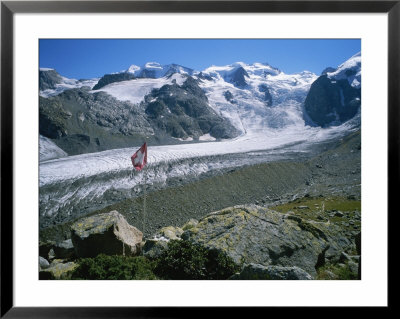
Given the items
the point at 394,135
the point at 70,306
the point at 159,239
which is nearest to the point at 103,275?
the point at 70,306

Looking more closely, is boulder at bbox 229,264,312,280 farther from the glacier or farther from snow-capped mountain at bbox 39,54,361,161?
snow-capped mountain at bbox 39,54,361,161

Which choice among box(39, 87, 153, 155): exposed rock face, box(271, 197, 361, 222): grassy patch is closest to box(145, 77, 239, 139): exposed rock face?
box(39, 87, 153, 155): exposed rock face

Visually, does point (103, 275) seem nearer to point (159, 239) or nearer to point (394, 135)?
point (159, 239)

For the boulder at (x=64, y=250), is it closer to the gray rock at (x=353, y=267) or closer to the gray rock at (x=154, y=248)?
the gray rock at (x=154, y=248)

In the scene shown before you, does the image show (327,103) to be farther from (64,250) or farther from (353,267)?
(64,250)

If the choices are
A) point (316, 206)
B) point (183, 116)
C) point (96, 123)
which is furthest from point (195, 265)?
point (183, 116)

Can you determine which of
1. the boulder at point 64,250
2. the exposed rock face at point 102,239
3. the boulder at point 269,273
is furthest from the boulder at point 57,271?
the boulder at point 269,273
